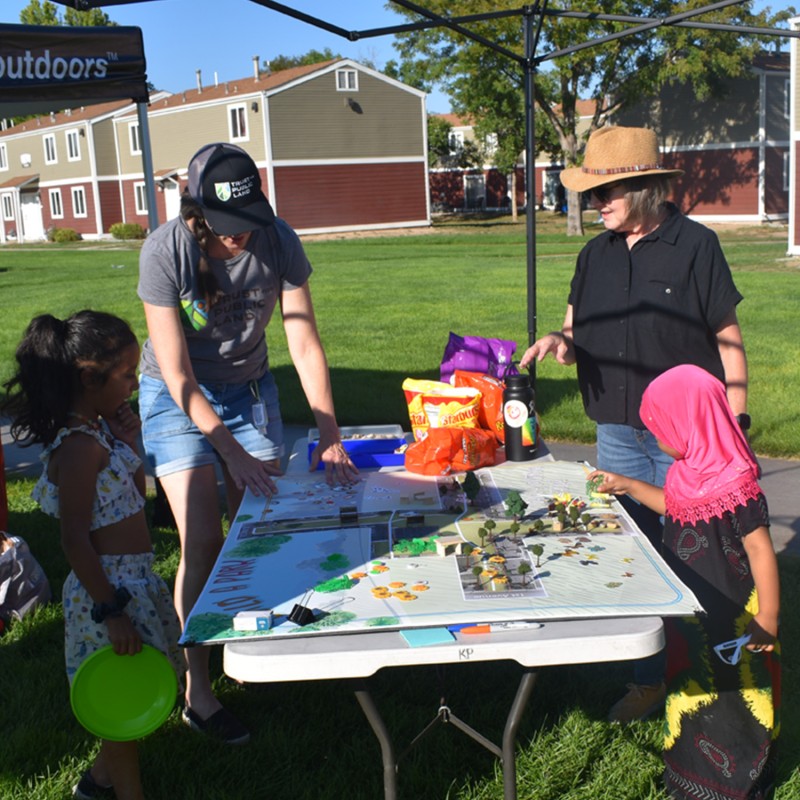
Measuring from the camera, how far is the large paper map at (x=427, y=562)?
1.97m

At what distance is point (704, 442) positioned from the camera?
2.40 meters

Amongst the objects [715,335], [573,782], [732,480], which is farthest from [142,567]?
[715,335]

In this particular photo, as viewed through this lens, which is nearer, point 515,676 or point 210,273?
point 210,273

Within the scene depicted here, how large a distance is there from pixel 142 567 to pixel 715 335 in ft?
6.32

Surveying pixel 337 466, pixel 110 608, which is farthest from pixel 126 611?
pixel 337 466

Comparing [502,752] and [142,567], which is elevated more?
[142,567]

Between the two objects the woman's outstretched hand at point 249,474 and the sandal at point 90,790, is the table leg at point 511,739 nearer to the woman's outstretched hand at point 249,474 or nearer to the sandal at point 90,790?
the woman's outstretched hand at point 249,474

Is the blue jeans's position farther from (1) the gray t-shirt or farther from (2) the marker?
(2) the marker

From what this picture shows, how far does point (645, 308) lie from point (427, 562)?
130 cm

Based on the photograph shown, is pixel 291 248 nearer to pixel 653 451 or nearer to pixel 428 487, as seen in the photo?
pixel 428 487

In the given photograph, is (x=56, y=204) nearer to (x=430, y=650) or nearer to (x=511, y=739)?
(x=511, y=739)

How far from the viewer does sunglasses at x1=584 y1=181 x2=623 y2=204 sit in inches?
119

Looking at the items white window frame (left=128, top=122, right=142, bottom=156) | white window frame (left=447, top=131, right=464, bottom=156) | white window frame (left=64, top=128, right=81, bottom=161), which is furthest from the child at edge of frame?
white window frame (left=447, top=131, right=464, bottom=156)

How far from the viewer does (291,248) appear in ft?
10.1
